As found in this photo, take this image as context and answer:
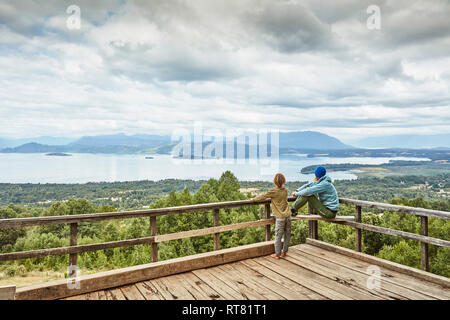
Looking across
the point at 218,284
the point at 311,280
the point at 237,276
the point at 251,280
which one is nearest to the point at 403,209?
the point at 311,280

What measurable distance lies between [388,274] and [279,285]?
1.53 metres

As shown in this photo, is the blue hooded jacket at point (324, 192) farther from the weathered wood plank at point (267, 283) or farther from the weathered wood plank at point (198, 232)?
the weathered wood plank at point (267, 283)

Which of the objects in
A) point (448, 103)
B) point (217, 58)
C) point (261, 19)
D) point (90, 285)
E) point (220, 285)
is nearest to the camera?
point (90, 285)

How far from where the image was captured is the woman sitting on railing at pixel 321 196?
4.49m

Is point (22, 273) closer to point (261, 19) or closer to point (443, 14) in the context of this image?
point (261, 19)

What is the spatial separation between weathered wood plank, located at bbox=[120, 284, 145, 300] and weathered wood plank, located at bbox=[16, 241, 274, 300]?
0.08m

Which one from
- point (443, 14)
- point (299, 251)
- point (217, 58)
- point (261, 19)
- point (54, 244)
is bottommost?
point (54, 244)

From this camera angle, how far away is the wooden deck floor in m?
3.01

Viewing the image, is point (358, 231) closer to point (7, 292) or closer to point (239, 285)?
point (239, 285)

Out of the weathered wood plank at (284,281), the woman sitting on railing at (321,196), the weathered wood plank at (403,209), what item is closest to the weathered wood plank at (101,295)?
the weathered wood plank at (284,281)
